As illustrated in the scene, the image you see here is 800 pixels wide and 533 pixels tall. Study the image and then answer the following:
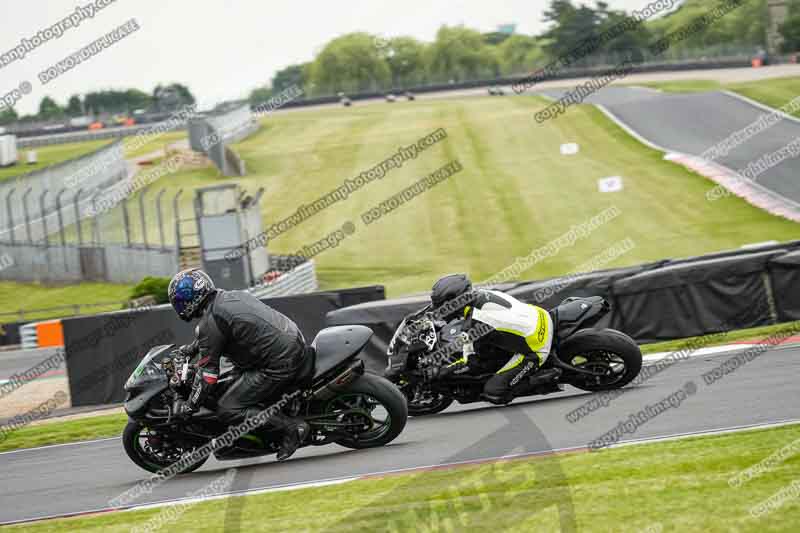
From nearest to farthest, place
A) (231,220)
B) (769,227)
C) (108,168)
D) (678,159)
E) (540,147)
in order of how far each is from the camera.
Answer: (231,220) → (769,227) → (678,159) → (108,168) → (540,147)

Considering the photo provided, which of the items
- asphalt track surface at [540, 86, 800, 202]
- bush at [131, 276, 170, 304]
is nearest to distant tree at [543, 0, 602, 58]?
asphalt track surface at [540, 86, 800, 202]

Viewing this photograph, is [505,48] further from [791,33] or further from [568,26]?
[791,33]

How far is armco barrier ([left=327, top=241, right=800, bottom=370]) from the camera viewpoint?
1547cm

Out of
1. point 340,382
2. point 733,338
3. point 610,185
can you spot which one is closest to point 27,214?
point 610,185

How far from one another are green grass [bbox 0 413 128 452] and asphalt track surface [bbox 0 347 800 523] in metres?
1.21

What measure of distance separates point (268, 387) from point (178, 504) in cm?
137

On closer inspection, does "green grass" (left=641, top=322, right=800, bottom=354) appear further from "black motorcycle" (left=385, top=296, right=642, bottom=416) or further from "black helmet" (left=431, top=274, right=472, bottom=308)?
"black helmet" (left=431, top=274, right=472, bottom=308)

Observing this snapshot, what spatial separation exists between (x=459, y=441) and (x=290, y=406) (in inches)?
64.1

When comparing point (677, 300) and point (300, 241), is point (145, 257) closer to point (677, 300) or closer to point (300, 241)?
point (300, 241)

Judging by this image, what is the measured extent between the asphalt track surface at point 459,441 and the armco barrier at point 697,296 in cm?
380

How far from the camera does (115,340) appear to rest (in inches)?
657

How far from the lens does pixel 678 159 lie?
45406 millimetres

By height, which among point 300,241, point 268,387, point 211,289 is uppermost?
point 211,289

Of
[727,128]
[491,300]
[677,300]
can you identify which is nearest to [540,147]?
[727,128]
